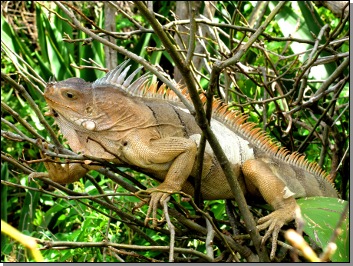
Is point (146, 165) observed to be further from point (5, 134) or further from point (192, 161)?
point (5, 134)

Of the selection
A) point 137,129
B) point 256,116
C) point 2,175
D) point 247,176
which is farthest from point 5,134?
point 2,175

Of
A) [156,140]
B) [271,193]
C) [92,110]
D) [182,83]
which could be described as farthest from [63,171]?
[182,83]

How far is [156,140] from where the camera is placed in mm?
2625

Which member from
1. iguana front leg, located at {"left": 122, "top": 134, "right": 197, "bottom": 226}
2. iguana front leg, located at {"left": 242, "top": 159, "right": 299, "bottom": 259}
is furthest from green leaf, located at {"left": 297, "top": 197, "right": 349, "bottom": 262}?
→ iguana front leg, located at {"left": 122, "top": 134, "right": 197, "bottom": 226}

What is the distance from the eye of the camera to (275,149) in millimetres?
2875

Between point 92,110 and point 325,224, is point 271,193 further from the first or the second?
point 92,110

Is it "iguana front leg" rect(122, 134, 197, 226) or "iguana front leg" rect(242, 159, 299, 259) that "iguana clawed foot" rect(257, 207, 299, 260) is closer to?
"iguana front leg" rect(242, 159, 299, 259)

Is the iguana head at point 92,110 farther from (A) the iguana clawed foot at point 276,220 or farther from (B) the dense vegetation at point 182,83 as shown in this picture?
(A) the iguana clawed foot at point 276,220

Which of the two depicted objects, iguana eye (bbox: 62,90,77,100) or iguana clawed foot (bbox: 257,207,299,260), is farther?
iguana eye (bbox: 62,90,77,100)

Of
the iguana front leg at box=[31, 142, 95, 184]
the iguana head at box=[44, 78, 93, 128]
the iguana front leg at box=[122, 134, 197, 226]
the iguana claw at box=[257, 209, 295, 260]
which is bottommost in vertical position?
the iguana front leg at box=[31, 142, 95, 184]

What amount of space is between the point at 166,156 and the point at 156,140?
0.36 ft

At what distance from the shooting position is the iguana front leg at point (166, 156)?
8.20ft

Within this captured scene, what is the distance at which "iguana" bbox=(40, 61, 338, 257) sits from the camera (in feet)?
8.37

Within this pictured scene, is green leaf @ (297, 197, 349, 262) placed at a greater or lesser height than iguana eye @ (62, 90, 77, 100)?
lesser
